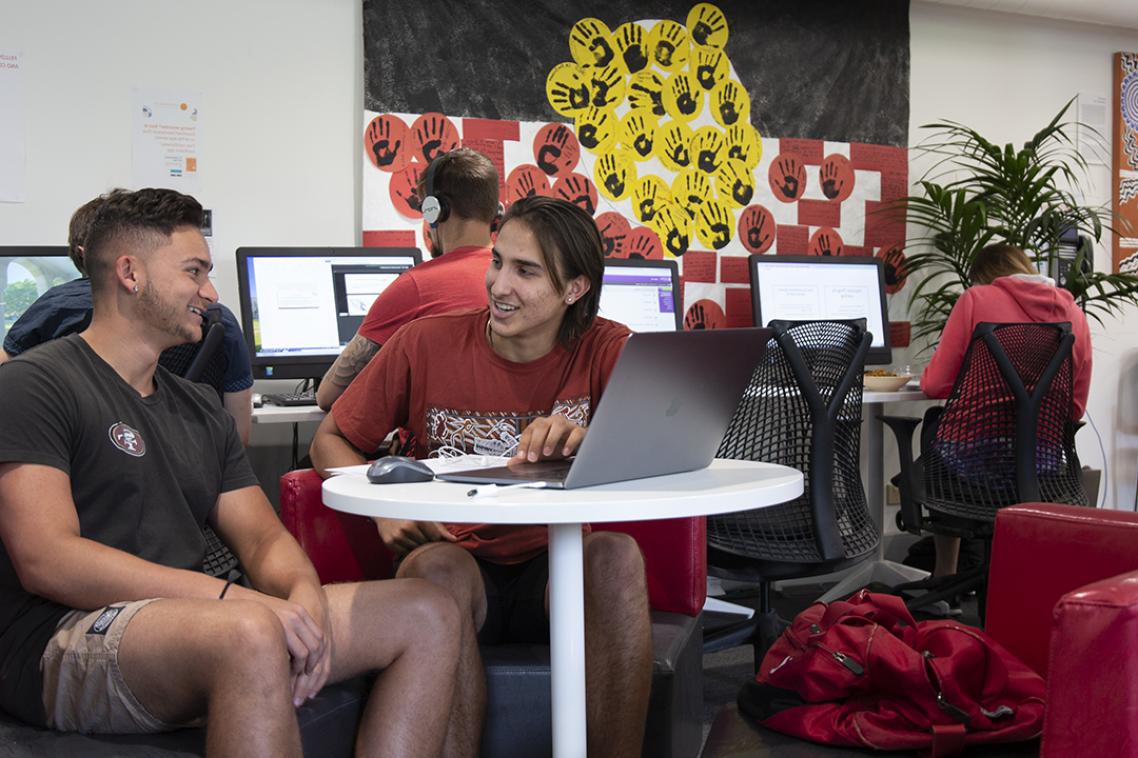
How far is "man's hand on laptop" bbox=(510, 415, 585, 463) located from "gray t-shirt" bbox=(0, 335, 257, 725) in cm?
53

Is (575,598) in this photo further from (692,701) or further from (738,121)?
(738,121)

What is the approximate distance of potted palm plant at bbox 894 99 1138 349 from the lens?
4.55m

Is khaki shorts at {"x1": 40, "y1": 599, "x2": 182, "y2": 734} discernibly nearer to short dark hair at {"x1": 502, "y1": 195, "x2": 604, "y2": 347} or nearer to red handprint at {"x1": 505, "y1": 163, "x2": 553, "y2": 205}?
short dark hair at {"x1": 502, "y1": 195, "x2": 604, "y2": 347}

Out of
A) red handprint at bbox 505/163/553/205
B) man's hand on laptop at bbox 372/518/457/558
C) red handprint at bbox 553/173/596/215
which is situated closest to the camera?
man's hand on laptop at bbox 372/518/457/558

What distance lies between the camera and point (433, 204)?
267cm

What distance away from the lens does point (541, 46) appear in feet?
13.4

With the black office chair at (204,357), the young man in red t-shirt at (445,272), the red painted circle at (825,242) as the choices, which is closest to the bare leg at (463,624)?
the young man in red t-shirt at (445,272)

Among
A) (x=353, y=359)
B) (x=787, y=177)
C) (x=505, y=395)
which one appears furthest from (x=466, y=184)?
(x=787, y=177)

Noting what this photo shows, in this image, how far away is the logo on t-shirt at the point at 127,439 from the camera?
164cm

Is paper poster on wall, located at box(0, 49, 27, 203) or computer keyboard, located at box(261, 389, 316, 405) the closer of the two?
computer keyboard, located at box(261, 389, 316, 405)

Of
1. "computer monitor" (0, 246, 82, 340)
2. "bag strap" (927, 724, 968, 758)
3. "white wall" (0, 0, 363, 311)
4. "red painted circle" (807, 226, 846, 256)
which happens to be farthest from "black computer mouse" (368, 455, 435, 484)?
"red painted circle" (807, 226, 846, 256)

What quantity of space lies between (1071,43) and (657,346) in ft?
15.2

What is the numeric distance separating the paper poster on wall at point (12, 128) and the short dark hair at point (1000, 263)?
3085mm

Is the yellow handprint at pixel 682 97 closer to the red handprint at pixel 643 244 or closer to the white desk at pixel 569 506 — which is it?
the red handprint at pixel 643 244
